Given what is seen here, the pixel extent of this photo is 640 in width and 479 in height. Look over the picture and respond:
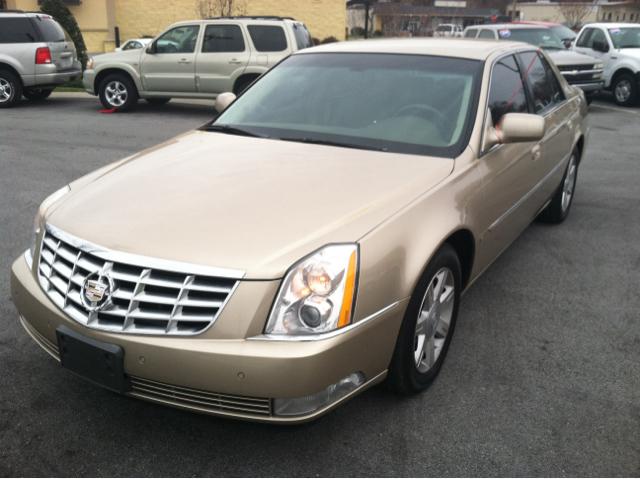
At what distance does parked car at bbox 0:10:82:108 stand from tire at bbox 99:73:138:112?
3.44 feet

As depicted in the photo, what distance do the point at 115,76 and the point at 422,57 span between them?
9.64 m

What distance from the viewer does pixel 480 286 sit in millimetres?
4422

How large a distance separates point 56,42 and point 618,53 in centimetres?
1169

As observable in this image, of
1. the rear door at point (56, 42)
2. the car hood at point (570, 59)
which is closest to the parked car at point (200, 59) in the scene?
the rear door at point (56, 42)

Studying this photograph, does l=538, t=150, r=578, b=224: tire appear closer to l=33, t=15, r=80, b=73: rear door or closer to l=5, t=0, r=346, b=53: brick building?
l=33, t=15, r=80, b=73: rear door

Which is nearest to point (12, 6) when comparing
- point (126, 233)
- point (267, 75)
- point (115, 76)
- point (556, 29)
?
point (115, 76)

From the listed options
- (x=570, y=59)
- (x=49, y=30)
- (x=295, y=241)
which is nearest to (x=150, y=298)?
(x=295, y=241)

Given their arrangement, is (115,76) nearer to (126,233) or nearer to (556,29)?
(556,29)

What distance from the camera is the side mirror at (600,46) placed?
560 inches

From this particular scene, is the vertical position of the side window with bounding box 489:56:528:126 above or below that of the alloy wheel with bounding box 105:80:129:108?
above

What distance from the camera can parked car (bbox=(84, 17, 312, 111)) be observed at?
11781mm

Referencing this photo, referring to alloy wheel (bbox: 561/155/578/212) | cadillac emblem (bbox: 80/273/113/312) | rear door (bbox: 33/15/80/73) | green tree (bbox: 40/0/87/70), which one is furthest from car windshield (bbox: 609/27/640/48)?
cadillac emblem (bbox: 80/273/113/312)

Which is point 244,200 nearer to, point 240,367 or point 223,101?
point 240,367

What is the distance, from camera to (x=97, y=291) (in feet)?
8.05
